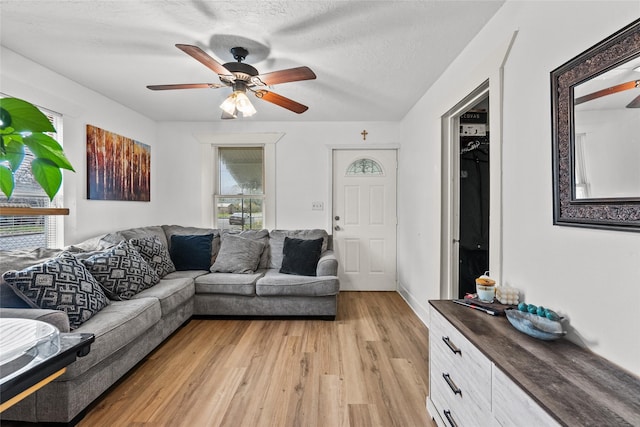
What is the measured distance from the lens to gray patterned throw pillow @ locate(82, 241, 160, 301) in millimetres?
2238

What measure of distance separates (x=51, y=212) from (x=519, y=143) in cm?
330

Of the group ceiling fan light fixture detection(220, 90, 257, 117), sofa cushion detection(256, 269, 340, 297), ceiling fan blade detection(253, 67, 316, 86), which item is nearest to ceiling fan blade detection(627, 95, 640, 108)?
ceiling fan blade detection(253, 67, 316, 86)

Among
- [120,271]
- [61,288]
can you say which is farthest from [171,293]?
[61,288]

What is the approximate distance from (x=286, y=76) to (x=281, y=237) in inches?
80.2

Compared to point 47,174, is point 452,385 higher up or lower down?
lower down

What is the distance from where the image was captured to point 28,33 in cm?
196

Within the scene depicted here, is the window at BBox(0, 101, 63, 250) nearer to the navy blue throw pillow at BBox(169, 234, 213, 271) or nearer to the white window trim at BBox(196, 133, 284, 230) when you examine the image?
the navy blue throw pillow at BBox(169, 234, 213, 271)

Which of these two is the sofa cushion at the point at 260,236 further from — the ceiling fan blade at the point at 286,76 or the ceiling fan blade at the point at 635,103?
the ceiling fan blade at the point at 635,103

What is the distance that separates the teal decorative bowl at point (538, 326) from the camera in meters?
1.16

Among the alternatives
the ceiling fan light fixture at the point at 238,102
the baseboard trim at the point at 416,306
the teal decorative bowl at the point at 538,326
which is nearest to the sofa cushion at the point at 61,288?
the ceiling fan light fixture at the point at 238,102

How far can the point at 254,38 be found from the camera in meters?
2.02

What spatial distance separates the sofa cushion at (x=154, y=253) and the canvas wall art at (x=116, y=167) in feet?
2.05

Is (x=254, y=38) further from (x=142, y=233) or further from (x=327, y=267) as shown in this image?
(x=142, y=233)

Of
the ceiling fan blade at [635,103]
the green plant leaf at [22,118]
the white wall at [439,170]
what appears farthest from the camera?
the white wall at [439,170]
